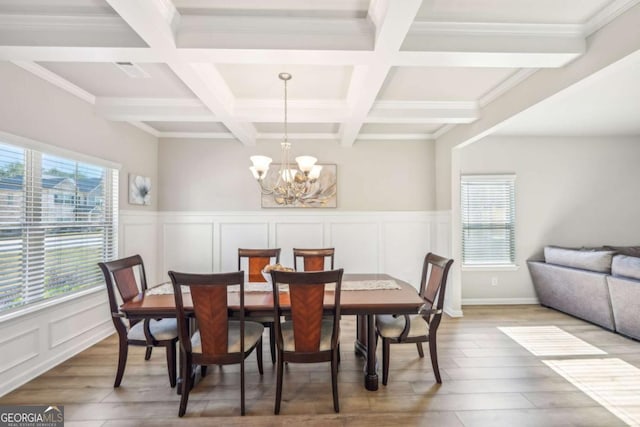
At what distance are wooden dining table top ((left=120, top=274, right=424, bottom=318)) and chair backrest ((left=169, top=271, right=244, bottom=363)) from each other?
133 mm

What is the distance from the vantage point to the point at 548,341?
11.0 feet

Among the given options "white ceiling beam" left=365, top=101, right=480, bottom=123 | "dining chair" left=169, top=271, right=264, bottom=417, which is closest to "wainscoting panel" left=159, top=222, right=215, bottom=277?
"dining chair" left=169, top=271, right=264, bottom=417

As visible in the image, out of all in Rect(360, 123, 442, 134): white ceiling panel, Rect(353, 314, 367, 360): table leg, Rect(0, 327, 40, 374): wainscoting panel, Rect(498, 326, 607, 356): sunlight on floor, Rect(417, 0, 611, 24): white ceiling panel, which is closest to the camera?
Rect(417, 0, 611, 24): white ceiling panel

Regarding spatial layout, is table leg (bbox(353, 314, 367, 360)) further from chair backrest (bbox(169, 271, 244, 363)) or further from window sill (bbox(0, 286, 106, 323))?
window sill (bbox(0, 286, 106, 323))

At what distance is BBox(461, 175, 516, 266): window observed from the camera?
478 centimetres

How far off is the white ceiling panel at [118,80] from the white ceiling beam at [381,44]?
1.62 m

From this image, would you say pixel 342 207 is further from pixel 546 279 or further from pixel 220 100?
pixel 546 279

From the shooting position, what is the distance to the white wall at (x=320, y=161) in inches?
184

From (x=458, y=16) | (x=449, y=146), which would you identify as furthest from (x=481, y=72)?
(x=449, y=146)

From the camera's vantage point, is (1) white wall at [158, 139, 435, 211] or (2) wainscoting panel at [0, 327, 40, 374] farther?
(1) white wall at [158, 139, 435, 211]

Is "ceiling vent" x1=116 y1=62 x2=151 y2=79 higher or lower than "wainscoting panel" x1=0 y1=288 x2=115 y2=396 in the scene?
higher

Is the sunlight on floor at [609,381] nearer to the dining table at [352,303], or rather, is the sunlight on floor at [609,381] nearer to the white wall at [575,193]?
the dining table at [352,303]

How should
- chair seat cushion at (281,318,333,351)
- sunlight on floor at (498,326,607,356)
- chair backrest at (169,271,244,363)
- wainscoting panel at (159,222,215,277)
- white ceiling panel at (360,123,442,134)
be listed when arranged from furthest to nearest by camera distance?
wainscoting panel at (159,222,215,277) → white ceiling panel at (360,123,442,134) → sunlight on floor at (498,326,607,356) → chair seat cushion at (281,318,333,351) → chair backrest at (169,271,244,363)

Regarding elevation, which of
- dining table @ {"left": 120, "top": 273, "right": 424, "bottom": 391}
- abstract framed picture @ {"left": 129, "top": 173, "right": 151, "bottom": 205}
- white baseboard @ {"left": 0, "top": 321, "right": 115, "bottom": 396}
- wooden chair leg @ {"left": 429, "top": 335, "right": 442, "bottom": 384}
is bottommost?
white baseboard @ {"left": 0, "top": 321, "right": 115, "bottom": 396}
